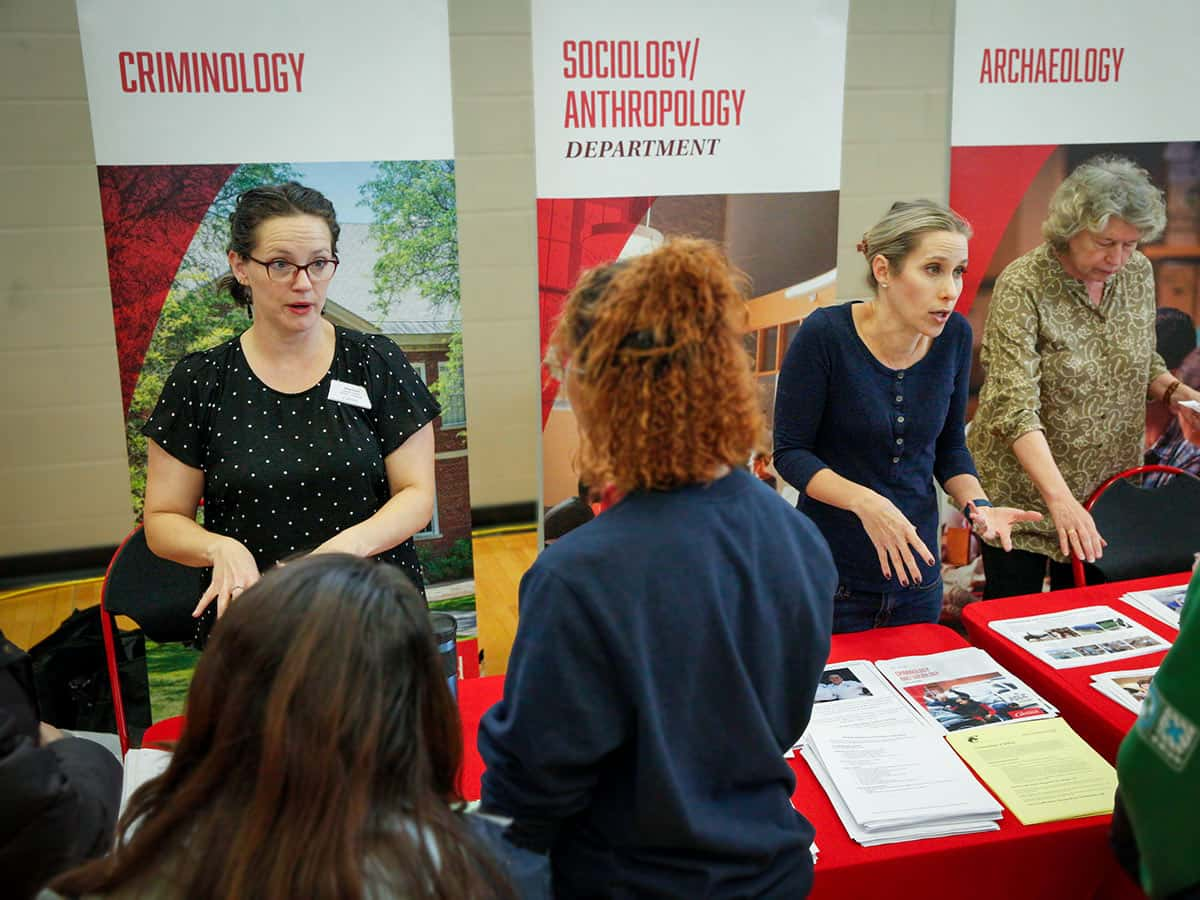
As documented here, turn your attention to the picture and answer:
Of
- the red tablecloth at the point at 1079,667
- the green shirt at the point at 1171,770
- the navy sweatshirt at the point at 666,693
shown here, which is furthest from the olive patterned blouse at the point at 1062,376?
the navy sweatshirt at the point at 666,693

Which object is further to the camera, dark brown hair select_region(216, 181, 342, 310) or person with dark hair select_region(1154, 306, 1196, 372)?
person with dark hair select_region(1154, 306, 1196, 372)

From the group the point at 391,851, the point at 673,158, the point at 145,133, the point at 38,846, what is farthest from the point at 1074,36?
the point at 38,846

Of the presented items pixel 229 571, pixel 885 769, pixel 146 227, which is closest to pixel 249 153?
pixel 146 227

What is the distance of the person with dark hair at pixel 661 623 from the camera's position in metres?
0.99

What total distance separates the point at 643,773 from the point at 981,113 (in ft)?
9.36

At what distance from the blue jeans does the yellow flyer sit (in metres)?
0.50

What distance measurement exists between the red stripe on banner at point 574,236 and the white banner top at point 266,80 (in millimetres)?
388

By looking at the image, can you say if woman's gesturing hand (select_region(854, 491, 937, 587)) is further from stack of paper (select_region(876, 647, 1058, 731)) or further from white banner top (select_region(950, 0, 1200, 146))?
white banner top (select_region(950, 0, 1200, 146))

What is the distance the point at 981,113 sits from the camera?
3.12m

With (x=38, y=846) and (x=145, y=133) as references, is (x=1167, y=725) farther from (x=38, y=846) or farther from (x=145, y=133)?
(x=145, y=133)

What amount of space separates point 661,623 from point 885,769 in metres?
0.75

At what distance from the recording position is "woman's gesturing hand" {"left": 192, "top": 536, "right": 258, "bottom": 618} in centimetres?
168

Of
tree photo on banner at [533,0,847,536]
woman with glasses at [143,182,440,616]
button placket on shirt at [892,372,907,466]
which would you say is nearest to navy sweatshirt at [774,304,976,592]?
button placket on shirt at [892,372,907,466]

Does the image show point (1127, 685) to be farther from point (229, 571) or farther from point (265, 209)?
point (265, 209)
